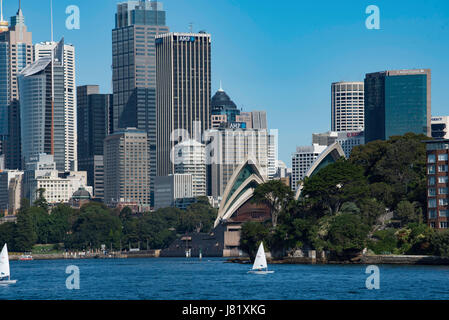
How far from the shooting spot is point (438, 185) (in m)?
97.4

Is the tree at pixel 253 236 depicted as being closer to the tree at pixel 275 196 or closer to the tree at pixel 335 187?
the tree at pixel 275 196

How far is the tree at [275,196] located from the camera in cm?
12169

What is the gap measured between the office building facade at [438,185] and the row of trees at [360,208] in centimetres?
193

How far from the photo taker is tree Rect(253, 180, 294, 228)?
399 ft

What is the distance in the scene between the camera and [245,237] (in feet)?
378

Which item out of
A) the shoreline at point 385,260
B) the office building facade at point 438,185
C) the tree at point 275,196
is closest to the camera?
the shoreline at point 385,260

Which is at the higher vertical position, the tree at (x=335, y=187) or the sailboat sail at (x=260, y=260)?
the tree at (x=335, y=187)

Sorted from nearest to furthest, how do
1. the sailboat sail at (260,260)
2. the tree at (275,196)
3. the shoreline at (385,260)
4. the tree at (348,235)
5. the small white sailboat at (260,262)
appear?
the small white sailboat at (260,262)
the sailboat sail at (260,260)
the shoreline at (385,260)
the tree at (348,235)
the tree at (275,196)

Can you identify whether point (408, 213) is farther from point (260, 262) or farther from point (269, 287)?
point (269, 287)

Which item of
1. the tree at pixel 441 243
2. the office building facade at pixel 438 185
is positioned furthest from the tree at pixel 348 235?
the tree at pixel 441 243

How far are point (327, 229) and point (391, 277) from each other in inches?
1240

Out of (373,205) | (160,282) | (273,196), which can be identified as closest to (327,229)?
(373,205)

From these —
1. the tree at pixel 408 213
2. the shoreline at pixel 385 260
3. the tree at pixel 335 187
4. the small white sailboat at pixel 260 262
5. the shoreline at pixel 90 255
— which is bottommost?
the shoreline at pixel 90 255
